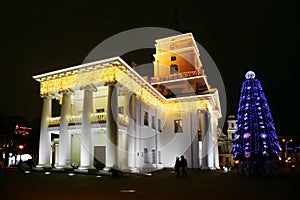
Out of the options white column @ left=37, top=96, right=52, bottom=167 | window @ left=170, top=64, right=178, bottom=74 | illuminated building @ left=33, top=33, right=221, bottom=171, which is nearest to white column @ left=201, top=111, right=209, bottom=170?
illuminated building @ left=33, top=33, right=221, bottom=171

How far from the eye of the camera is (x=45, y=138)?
76.3ft

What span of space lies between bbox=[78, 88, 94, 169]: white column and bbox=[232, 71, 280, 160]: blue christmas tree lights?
11924 millimetres

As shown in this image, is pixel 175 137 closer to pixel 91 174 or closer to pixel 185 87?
pixel 185 87

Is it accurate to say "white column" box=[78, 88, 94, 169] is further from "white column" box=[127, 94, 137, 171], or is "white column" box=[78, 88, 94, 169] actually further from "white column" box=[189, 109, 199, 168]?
"white column" box=[189, 109, 199, 168]

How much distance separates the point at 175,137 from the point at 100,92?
10.9m

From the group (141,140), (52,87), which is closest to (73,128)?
(52,87)

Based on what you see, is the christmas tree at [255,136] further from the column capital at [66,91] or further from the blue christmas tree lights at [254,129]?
the column capital at [66,91]

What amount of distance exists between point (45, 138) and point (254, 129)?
17.8 m

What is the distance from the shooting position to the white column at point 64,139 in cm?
2123

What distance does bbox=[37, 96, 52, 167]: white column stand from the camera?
73.4 ft

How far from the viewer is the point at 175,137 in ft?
103

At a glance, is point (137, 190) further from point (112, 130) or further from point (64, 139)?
point (64, 139)

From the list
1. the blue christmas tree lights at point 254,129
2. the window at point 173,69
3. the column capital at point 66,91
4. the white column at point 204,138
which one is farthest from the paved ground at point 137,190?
the window at point 173,69

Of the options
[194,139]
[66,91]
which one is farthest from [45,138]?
[194,139]
